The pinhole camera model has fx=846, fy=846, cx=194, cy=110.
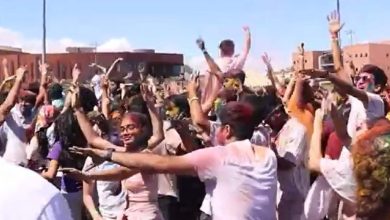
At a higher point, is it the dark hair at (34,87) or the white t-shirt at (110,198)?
the dark hair at (34,87)

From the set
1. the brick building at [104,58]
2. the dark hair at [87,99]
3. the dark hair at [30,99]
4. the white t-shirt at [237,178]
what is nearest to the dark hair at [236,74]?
the dark hair at [87,99]

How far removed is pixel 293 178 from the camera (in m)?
6.75

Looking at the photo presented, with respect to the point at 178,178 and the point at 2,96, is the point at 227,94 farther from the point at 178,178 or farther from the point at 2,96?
the point at 2,96

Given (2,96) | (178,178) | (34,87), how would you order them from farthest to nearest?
(34,87)
(2,96)
(178,178)

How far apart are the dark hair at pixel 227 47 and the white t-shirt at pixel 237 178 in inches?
184

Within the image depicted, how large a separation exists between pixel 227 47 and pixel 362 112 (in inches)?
149

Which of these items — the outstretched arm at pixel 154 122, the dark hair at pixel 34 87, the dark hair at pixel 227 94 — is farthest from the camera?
the dark hair at pixel 34 87

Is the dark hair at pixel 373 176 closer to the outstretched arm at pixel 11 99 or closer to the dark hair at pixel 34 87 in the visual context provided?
the outstretched arm at pixel 11 99

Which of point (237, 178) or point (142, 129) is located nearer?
point (237, 178)

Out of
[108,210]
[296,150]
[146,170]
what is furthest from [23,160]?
[146,170]

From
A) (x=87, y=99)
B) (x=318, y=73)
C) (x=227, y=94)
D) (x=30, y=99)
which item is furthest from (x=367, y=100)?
(x=30, y=99)

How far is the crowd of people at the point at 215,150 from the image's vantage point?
8.88ft

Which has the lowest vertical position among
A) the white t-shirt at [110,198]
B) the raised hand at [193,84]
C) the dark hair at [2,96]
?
the white t-shirt at [110,198]

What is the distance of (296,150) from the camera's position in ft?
22.3
